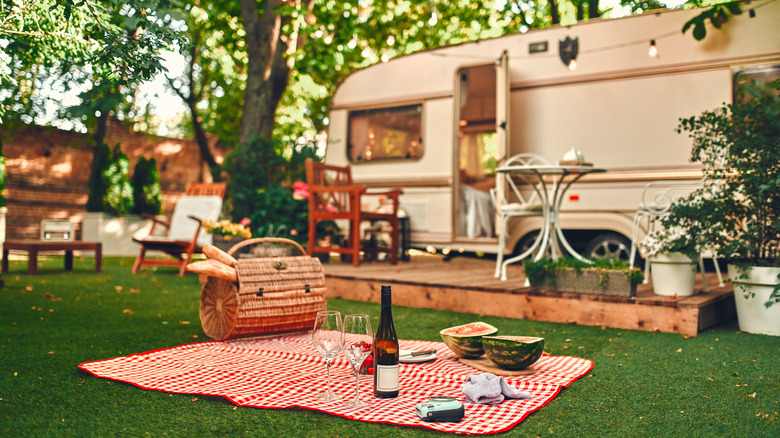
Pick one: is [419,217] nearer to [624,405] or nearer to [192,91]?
[624,405]

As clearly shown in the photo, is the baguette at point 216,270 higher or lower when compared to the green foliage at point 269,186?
lower

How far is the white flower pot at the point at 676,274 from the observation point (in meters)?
4.24

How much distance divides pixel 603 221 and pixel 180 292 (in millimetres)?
4191

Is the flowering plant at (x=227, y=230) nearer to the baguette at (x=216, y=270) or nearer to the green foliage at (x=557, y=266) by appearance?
the baguette at (x=216, y=270)

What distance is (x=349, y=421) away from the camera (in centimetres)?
218

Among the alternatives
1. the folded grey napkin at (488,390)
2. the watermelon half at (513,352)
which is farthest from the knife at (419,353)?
the folded grey napkin at (488,390)

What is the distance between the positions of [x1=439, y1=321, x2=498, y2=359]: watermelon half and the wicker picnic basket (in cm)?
97

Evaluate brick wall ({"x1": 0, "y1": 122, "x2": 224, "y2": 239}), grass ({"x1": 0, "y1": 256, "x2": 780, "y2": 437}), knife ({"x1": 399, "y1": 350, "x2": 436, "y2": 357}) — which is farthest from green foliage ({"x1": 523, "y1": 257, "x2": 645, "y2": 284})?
brick wall ({"x1": 0, "y1": 122, "x2": 224, "y2": 239})

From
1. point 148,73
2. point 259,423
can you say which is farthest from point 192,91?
point 259,423

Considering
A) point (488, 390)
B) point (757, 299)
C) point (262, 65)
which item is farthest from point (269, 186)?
point (488, 390)

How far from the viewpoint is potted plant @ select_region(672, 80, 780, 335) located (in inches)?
150

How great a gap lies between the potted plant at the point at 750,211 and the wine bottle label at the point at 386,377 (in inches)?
105

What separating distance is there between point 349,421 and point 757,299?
3.09 meters

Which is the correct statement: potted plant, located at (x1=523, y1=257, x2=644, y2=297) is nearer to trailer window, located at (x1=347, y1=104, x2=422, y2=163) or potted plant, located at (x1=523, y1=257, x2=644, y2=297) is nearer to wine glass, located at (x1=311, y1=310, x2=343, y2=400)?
wine glass, located at (x1=311, y1=310, x2=343, y2=400)
